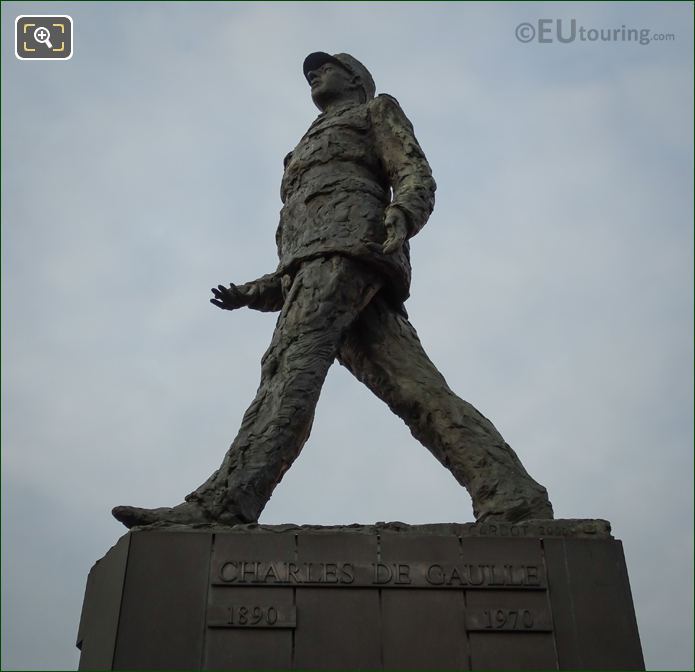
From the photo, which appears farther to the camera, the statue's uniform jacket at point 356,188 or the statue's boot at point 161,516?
the statue's uniform jacket at point 356,188

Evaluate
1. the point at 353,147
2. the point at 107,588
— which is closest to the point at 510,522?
the point at 107,588

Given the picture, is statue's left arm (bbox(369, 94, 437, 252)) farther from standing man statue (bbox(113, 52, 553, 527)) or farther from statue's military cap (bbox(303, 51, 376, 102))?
statue's military cap (bbox(303, 51, 376, 102))

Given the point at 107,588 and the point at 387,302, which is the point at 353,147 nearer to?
the point at 387,302

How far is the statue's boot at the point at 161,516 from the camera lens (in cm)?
530

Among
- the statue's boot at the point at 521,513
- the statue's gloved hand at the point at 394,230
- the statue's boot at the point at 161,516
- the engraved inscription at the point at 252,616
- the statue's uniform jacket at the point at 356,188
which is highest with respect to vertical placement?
the statue's uniform jacket at the point at 356,188

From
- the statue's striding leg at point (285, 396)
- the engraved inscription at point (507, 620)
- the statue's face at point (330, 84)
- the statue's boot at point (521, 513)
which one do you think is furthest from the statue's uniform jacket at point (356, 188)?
the engraved inscription at point (507, 620)

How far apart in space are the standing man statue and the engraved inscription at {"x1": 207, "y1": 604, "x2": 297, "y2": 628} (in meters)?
0.65

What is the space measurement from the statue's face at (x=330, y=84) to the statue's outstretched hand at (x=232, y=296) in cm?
192

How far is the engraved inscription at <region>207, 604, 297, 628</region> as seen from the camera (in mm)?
4797

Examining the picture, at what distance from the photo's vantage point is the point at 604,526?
5.40m

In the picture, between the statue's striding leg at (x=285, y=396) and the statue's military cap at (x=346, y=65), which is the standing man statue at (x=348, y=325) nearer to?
the statue's striding leg at (x=285, y=396)

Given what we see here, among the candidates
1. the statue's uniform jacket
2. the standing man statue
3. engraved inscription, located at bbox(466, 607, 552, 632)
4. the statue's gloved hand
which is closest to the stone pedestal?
engraved inscription, located at bbox(466, 607, 552, 632)

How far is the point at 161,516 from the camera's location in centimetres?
533

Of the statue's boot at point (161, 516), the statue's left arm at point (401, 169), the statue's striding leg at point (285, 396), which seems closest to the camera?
the statue's boot at point (161, 516)
